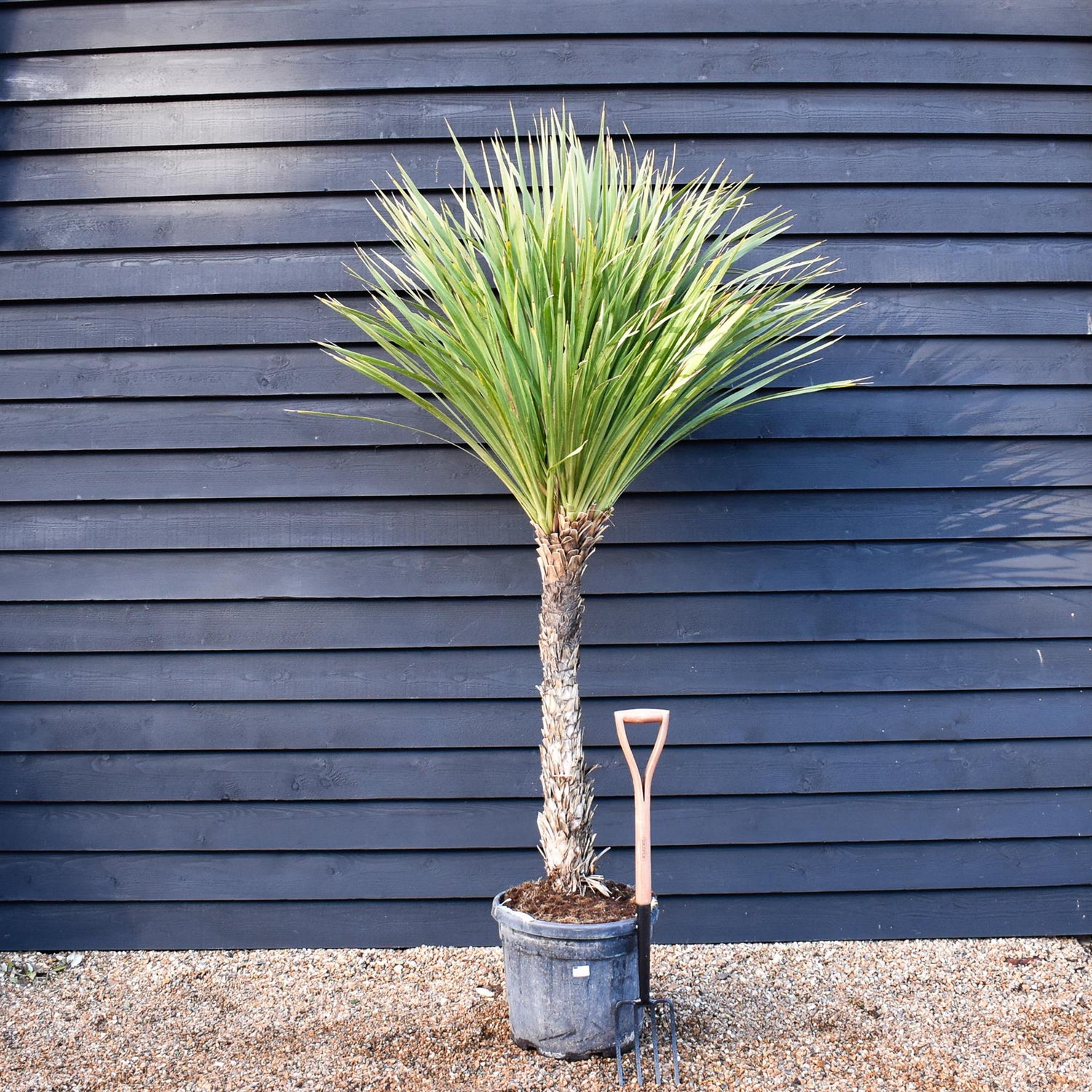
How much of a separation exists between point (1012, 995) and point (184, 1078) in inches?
75.1

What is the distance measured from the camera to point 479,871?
94.0 inches

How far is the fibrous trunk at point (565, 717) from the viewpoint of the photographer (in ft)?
6.12

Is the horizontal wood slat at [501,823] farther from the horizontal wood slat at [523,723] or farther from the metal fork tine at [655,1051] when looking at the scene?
the metal fork tine at [655,1051]

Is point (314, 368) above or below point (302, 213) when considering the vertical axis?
below

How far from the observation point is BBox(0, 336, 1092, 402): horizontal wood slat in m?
2.39

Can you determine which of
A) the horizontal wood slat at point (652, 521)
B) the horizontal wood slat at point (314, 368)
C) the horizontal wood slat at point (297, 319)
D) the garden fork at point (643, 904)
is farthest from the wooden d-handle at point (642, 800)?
the horizontal wood slat at point (297, 319)

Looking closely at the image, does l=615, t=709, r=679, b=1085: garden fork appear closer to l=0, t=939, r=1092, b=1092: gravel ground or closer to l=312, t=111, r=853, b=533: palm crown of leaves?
l=0, t=939, r=1092, b=1092: gravel ground

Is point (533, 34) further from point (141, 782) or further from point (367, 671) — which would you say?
point (141, 782)

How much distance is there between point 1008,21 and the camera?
2.40 m

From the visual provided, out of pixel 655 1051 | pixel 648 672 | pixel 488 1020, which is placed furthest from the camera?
pixel 648 672

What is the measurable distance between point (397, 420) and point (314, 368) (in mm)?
271

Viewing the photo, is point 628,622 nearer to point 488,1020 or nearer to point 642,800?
point 642,800

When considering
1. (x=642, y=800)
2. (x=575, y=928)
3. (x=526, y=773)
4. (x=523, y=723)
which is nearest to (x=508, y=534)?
(x=523, y=723)


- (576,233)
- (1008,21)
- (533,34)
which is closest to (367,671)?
(576,233)
